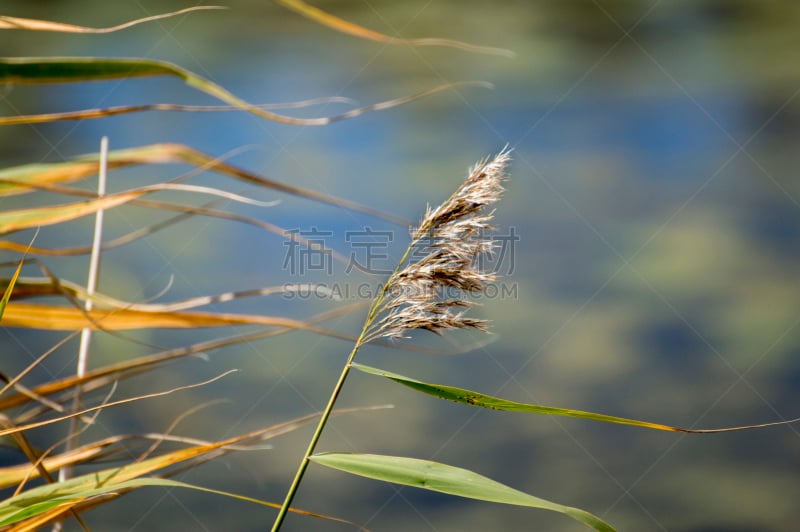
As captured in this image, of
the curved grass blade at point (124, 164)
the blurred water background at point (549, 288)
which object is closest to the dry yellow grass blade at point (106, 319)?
the curved grass blade at point (124, 164)

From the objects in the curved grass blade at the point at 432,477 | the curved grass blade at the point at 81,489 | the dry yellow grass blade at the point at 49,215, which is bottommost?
the curved grass blade at the point at 81,489

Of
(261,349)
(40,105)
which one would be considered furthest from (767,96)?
(40,105)

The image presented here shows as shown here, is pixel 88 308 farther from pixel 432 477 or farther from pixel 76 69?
pixel 432 477

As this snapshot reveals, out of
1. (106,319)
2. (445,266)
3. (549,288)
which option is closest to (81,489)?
(106,319)

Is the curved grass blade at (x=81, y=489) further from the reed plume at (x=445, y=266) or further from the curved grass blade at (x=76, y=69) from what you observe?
the curved grass blade at (x=76, y=69)

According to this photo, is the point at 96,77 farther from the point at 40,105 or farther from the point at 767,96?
the point at 767,96

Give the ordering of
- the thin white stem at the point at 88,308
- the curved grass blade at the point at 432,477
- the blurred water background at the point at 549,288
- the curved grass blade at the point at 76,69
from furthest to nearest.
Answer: the blurred water background at the point at 549,288, the thin white stem at the point at 88,308, the curved grass blade at the point at 76,69, the curved grass blade at the point at 432,477

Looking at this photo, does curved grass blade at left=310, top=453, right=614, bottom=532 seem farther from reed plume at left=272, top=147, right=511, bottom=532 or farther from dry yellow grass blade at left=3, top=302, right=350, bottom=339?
dry yellow grass blade at left=3, top=302, right=350, bottom=339

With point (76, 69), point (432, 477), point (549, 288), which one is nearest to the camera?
point (432, 477)
